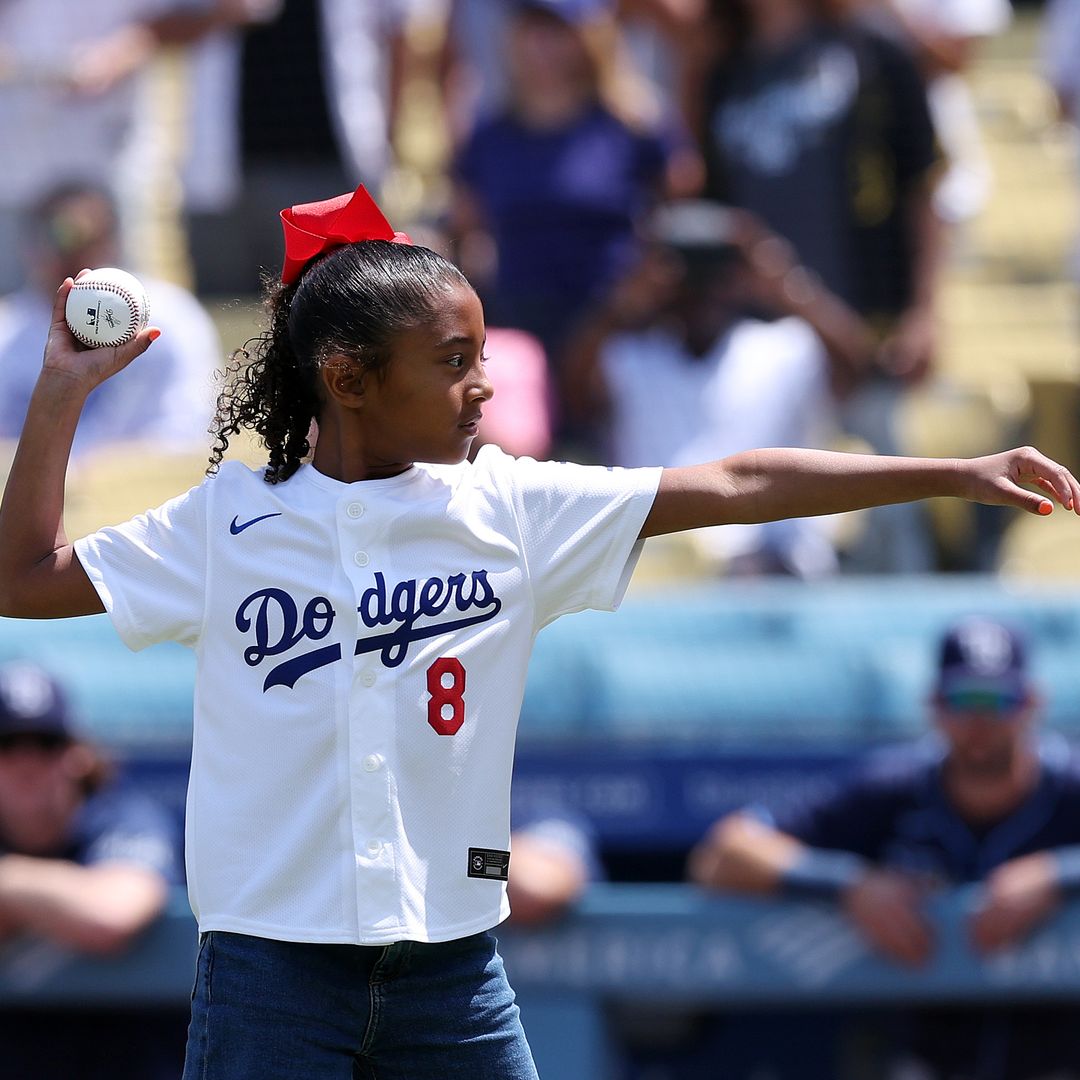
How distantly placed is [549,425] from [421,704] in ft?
11.4

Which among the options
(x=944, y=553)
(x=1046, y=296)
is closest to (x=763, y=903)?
(x=944, y=553)

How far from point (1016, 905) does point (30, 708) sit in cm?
216

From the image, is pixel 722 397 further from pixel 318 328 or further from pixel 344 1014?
pixel 344 1014

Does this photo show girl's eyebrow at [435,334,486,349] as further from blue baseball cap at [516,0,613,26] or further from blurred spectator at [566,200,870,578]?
blue baseball cap at [516,0,613,26]

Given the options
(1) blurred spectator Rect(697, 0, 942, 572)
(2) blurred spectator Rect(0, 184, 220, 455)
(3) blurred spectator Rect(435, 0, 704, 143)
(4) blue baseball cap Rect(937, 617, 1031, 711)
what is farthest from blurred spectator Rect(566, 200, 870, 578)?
(4) blue baseball cap Rect(937, 617, 1031, 711)

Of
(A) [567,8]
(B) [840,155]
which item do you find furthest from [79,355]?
(B) [840,155]

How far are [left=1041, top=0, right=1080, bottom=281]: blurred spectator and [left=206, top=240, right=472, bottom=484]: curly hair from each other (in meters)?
4.83

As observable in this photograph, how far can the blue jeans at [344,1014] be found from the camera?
207 centimetres

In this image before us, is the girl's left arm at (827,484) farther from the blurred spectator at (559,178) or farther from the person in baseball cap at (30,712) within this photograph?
the blurred spectator at (559,178)

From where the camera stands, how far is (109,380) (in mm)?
5754

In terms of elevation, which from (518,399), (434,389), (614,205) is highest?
(614,205)

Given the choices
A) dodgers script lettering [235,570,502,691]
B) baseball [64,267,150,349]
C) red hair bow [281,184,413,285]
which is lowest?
dodgers script lettering [235,570,502,691]

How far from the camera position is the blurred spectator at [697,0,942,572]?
5.97 metres

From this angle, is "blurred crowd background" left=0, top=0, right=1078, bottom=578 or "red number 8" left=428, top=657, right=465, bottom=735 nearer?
"red number 8" left=428, top=657, right=465, bottom=735
